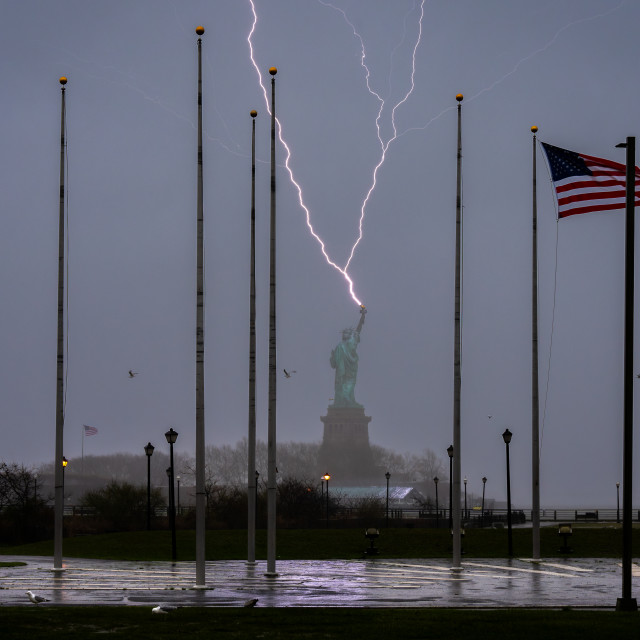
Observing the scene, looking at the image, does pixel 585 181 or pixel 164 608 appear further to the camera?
pixel 585 181

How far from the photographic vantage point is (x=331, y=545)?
49.3m

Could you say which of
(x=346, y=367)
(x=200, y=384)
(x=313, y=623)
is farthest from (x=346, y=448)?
(x=313, y=623)

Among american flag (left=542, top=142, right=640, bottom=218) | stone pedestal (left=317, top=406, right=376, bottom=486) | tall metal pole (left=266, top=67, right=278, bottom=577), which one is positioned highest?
american flag (left=542, top=142, right=640, bottom=218)

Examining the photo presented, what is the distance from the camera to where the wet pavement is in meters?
23.5

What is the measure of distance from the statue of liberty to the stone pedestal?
1.75 meters

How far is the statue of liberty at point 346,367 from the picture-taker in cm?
17488

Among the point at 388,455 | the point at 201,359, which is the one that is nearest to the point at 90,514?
the point at 201,359

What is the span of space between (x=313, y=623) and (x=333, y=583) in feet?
34.0

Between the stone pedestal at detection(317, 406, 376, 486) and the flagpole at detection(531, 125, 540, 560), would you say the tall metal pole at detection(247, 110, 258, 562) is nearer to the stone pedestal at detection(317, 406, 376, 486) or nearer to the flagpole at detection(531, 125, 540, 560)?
the flagpole at detection(531, 125, 540, 560)

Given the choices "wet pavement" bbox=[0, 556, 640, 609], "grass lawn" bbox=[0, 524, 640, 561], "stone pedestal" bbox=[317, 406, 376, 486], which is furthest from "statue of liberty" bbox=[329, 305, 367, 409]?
"wet pavement" bbox=[0, 556, 640, 609]

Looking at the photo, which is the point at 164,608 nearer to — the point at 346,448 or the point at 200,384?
the point at 200,384

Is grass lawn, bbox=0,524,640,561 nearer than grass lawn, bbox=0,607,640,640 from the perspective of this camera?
No

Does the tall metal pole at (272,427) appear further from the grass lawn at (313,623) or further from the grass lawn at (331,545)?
the grass lawn at (331,545)

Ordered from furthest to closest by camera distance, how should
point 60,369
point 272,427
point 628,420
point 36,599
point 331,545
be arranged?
1. point 331,545
2. point 60,369
3. point 272,427
4. point 36,599
5. point 628,420
